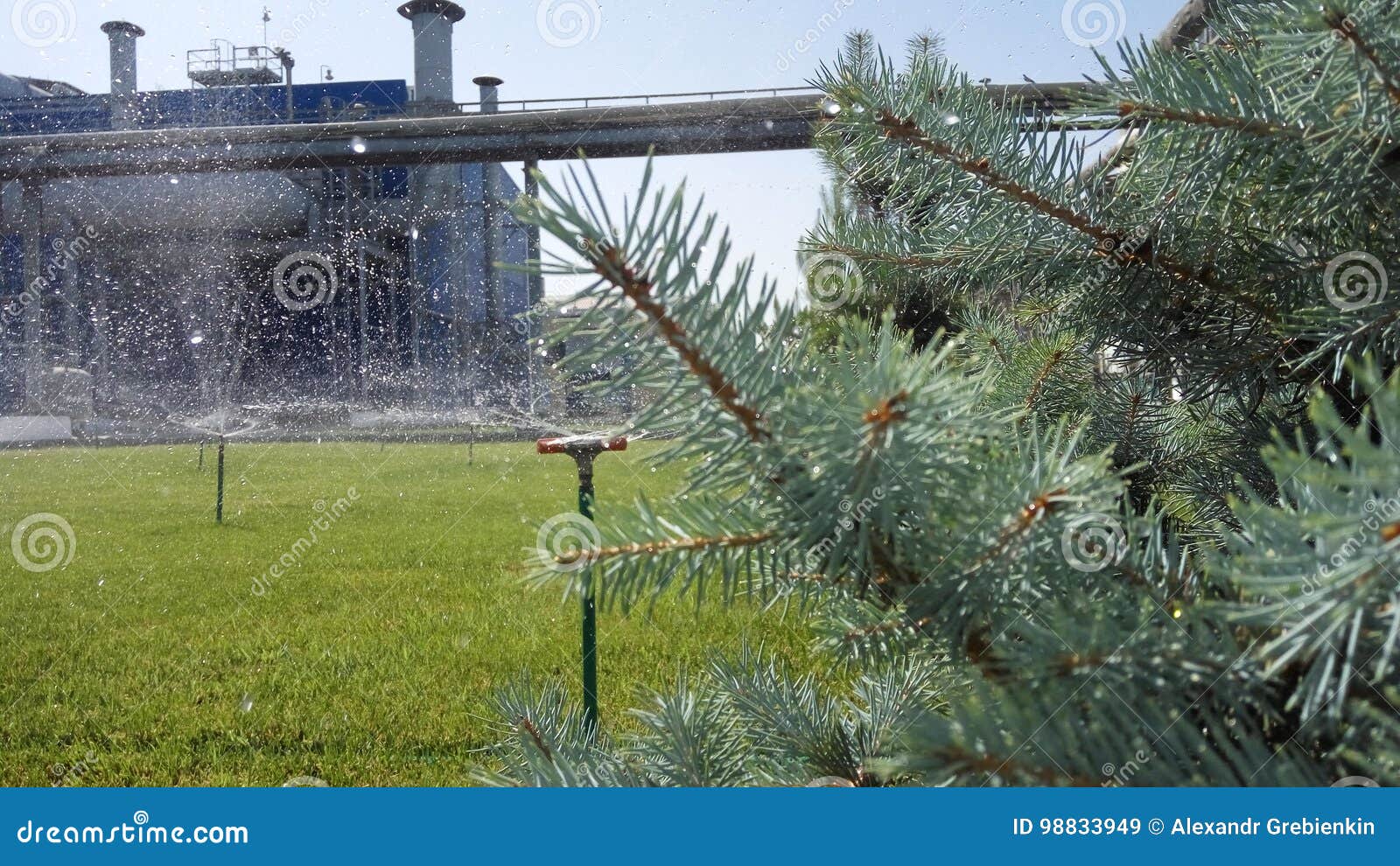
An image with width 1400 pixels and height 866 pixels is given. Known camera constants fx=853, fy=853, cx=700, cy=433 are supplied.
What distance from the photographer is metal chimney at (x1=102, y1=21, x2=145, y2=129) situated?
3684mm

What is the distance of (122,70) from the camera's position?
386 centimetres
